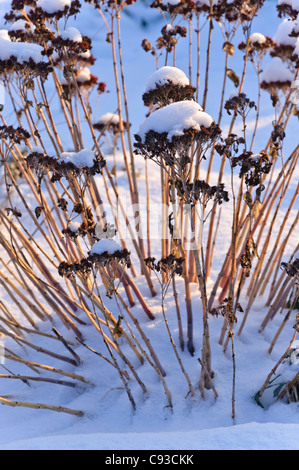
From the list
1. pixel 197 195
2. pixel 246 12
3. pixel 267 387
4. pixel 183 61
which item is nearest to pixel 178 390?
pixel 267 387

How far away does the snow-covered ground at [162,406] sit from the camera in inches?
62.6

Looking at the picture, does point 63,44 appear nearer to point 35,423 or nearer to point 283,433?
point 35,423

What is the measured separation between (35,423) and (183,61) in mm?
11810

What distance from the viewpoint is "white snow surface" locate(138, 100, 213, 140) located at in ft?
4.91

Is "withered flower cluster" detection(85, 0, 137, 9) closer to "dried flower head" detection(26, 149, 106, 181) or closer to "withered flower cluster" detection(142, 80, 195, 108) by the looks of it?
"withered flower cluster" detection(142, 80, 195, 108)

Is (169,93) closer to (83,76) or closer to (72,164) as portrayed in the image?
(72,164)

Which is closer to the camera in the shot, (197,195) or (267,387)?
(197,195)

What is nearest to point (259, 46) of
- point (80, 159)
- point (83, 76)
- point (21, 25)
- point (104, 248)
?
point (83, 76)

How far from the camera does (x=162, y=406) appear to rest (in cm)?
195

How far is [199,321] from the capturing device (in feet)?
8.22

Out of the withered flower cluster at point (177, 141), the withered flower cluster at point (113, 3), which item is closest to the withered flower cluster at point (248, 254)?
the withered flower cluster at point (177, 141)

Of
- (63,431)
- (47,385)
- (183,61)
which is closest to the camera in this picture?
(63,431)

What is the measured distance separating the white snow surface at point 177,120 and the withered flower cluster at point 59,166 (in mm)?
283

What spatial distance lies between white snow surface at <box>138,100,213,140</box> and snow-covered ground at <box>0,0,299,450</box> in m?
1.02
